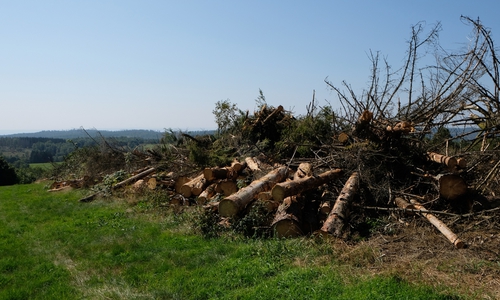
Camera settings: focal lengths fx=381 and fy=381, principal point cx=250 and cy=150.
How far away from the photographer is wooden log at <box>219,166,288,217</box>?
703 cm

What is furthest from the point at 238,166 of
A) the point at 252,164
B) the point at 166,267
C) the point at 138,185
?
the point at 166,267

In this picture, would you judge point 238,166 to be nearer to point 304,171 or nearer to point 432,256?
point 304,171

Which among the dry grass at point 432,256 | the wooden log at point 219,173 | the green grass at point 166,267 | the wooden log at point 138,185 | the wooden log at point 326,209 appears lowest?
the green grass at point 166,267

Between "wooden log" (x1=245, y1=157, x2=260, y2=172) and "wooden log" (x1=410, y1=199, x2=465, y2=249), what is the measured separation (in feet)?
13.3

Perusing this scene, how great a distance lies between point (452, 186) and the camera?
6.72 metres

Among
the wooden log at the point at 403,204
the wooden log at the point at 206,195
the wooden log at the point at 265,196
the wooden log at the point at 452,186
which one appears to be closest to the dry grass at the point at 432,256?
the wooden log at the point at 403,204

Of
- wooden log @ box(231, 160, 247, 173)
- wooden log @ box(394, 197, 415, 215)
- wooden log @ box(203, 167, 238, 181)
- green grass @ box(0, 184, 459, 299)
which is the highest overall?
wooden log @ box(231, 160, 247, 173)

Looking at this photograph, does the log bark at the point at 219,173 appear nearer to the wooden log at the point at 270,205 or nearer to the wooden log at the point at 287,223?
the wooden log at the point at 270,205

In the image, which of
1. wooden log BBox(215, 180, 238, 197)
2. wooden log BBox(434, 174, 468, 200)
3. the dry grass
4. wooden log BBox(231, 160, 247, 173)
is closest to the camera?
the dry grass

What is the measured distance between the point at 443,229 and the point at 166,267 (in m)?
4.22

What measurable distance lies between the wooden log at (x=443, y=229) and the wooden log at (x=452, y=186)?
1.57ft

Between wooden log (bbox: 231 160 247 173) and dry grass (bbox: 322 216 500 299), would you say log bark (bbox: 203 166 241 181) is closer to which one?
wooden log (bbox: 231 160 247 173)

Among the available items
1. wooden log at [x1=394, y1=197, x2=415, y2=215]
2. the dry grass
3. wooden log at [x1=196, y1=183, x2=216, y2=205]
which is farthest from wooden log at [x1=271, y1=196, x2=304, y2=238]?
wooden log at [x1=196, y1=183, x2=216, y2=205]

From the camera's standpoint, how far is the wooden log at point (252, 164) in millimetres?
9723
